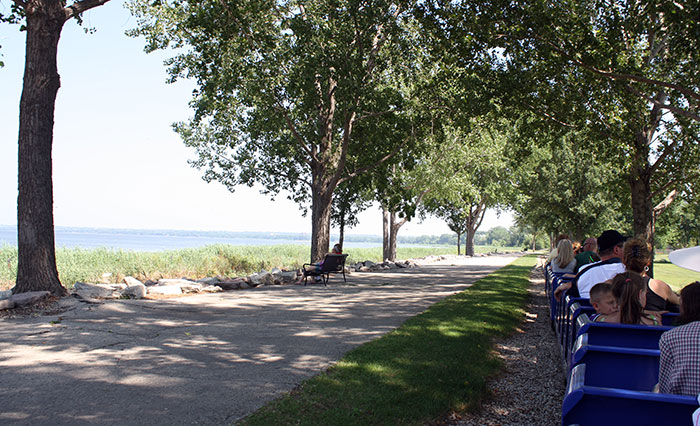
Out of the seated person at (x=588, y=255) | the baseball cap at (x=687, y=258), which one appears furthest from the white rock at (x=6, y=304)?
the seated person at (x=588, y=255)

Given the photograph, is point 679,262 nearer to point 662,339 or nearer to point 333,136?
point 662,339

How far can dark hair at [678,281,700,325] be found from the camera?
2.89 m

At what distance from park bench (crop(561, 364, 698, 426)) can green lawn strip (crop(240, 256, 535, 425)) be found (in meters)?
2.04

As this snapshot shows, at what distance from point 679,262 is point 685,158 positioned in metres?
16.3

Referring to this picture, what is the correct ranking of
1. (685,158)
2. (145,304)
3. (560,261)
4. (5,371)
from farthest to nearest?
(685,158)
(145,304)
(560,261)
(5,371)

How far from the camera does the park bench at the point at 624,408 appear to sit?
6.65 ft

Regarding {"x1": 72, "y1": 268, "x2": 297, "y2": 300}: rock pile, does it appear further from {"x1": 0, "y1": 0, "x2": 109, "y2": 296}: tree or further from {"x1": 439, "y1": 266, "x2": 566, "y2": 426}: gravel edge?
{"x1": 439, "y1": 266, "x2": 566, "y2": 426}: gravel edge

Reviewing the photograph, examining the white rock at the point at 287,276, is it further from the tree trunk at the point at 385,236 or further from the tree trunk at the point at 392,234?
the tree trunk at the point at 392,234

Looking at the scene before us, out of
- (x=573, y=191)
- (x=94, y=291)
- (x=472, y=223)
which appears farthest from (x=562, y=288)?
(x=472, y=223)

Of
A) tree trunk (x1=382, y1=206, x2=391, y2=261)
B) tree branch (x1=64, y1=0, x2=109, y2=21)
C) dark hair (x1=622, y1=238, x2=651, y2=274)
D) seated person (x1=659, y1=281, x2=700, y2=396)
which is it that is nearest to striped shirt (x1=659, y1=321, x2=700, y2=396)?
seated person (x1=659, y1=281, x2=700, y2=396)

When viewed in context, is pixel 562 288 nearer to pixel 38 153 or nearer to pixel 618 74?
pixel 618 74

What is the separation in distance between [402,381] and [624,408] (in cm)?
302

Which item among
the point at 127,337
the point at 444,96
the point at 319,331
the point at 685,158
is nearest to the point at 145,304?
the point at 127,337

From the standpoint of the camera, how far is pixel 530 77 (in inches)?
508
